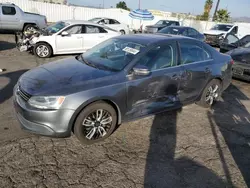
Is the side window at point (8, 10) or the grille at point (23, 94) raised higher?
the side window at point (8, 10)

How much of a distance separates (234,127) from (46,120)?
337 cm

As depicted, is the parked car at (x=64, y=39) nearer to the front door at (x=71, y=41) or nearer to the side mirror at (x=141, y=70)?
the front door at (x=71, y=41)

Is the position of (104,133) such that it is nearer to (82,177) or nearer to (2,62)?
(82,177)

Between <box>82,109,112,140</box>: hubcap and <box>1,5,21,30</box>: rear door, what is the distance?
38.7ft

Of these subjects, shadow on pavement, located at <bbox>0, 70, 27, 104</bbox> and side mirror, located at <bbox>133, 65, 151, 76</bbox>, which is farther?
shadow on pavement, located at <bbox>0, 70, 27, 104</bbox>

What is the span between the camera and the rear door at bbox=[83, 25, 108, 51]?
8.81 meters

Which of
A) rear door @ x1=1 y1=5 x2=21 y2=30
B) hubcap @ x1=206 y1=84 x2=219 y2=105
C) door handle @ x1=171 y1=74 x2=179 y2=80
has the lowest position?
hubcap @ x1=206 y1=84 x2=219 y2=105

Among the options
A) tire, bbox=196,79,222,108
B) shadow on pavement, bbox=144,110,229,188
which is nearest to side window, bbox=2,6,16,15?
tire, bbox=196,79,222,108

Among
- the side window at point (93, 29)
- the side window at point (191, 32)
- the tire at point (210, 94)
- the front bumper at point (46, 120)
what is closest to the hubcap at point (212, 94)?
the tire at point (210, 94)

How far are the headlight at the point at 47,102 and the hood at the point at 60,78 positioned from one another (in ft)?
0.22

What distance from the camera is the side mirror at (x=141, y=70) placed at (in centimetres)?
317

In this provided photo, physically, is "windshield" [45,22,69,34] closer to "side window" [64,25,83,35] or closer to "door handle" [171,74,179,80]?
"side window" [64,25,83,35]

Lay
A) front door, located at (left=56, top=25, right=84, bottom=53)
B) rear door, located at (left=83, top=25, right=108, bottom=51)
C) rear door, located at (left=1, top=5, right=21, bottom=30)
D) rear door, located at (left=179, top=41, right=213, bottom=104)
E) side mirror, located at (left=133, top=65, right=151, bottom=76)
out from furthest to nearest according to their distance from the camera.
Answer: rear door, located at (left=1, top=5, right=21, bottom=30)
rear door, located at (left=83, top=25, right=108, bottom=51)
front door, located at (left=56, top=25, right=84, bottom=53)
rear door, located at (left=179, top=41, right=213, bottom=104)
side mirror, located at (left=133, top=65, right=151, bottom=76)

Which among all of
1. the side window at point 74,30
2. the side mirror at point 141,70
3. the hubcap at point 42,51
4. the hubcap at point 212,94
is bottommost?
the hubcap at point 212,94
